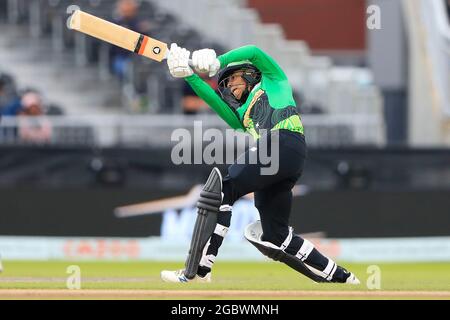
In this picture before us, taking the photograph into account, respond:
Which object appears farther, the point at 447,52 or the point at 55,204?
the point at 447,52

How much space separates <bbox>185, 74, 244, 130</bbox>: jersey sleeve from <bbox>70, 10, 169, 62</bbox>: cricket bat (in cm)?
32

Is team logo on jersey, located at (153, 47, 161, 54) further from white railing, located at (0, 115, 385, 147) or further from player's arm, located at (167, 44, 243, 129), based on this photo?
white railing, located at (0, 115, 385, 147)

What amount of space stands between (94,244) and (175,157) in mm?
1676

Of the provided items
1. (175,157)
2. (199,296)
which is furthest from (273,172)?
(175,157)

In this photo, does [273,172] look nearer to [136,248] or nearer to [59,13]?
[136,248]

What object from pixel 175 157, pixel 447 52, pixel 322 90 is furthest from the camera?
pixel 322 90

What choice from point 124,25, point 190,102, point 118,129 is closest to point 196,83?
point 118,129

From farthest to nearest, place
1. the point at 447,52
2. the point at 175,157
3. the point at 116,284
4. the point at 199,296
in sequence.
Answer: the point at 447,52 < the point at 175,157 < the point at 116,284 < the point at 199,296

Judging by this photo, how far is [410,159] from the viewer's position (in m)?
17.5

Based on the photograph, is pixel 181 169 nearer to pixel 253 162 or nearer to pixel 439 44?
pixel 439 44

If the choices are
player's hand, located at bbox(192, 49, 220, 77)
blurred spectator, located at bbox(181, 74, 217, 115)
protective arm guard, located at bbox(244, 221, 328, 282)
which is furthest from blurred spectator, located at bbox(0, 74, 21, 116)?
player's hand, located at bbox(192, 49, 220, 77)

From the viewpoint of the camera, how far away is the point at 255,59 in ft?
32.3

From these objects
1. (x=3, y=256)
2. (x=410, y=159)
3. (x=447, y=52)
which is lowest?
(x=3, y=256)

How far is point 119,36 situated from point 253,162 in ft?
4.89
